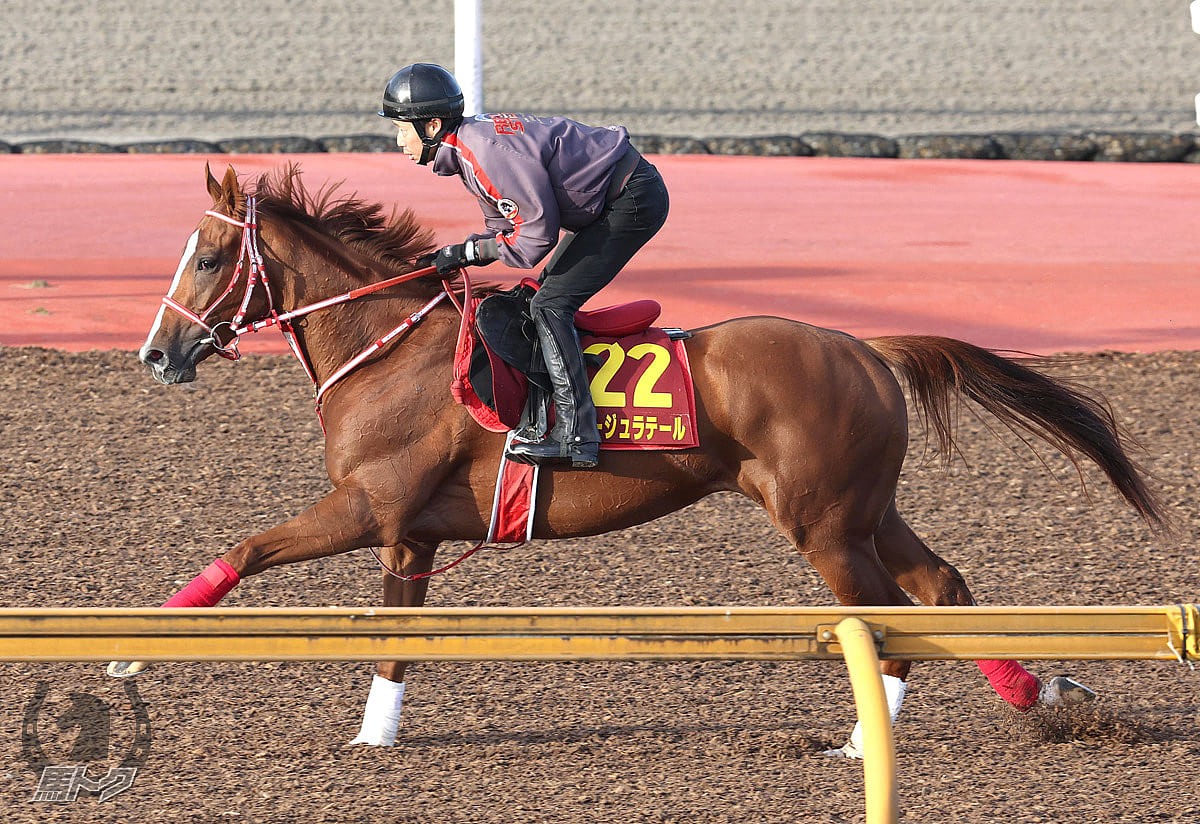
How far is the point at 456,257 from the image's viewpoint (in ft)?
15.3

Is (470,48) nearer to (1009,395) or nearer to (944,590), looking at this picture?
(1009,395)

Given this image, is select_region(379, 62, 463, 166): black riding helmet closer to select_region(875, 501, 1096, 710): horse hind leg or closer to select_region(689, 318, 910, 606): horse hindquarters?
select_region(689, 318, 910, 606): horse hindquarters

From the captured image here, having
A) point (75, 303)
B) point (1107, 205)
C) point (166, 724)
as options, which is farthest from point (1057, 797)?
point (1107, 205)

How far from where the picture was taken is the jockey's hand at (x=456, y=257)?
4.62 meters

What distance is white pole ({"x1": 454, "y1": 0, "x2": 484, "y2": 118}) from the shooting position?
17.4 meters

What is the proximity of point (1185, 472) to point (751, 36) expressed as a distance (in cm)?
2054

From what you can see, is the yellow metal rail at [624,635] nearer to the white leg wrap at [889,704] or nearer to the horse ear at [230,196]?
the white leg wrap at [889,704]

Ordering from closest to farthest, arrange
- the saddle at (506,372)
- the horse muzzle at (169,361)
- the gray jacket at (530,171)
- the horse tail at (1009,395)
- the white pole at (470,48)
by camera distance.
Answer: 1. the gray jacket at (530,171)
2. the saddle at (506,372)
3. the horse muzzle at (169,361)
4. the horse tail at (1009,395)
5. the white pole at (470,48)

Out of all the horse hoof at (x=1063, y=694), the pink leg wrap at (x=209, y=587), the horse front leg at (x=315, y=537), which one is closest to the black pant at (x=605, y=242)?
the horse front leg at (x=315, y=537)

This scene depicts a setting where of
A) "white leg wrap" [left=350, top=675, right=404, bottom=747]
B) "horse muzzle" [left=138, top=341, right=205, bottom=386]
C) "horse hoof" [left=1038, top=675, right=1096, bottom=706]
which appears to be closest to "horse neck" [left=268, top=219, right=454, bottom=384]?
"horse muzzle" [left=138, top=341, right=205, bottom=386]

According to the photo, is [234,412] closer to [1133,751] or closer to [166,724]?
[166,724]

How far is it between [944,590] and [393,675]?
1821mm

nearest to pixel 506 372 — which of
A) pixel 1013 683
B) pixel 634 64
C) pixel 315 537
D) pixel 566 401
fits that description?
pixel 566 401

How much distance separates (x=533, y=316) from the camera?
4.65m
